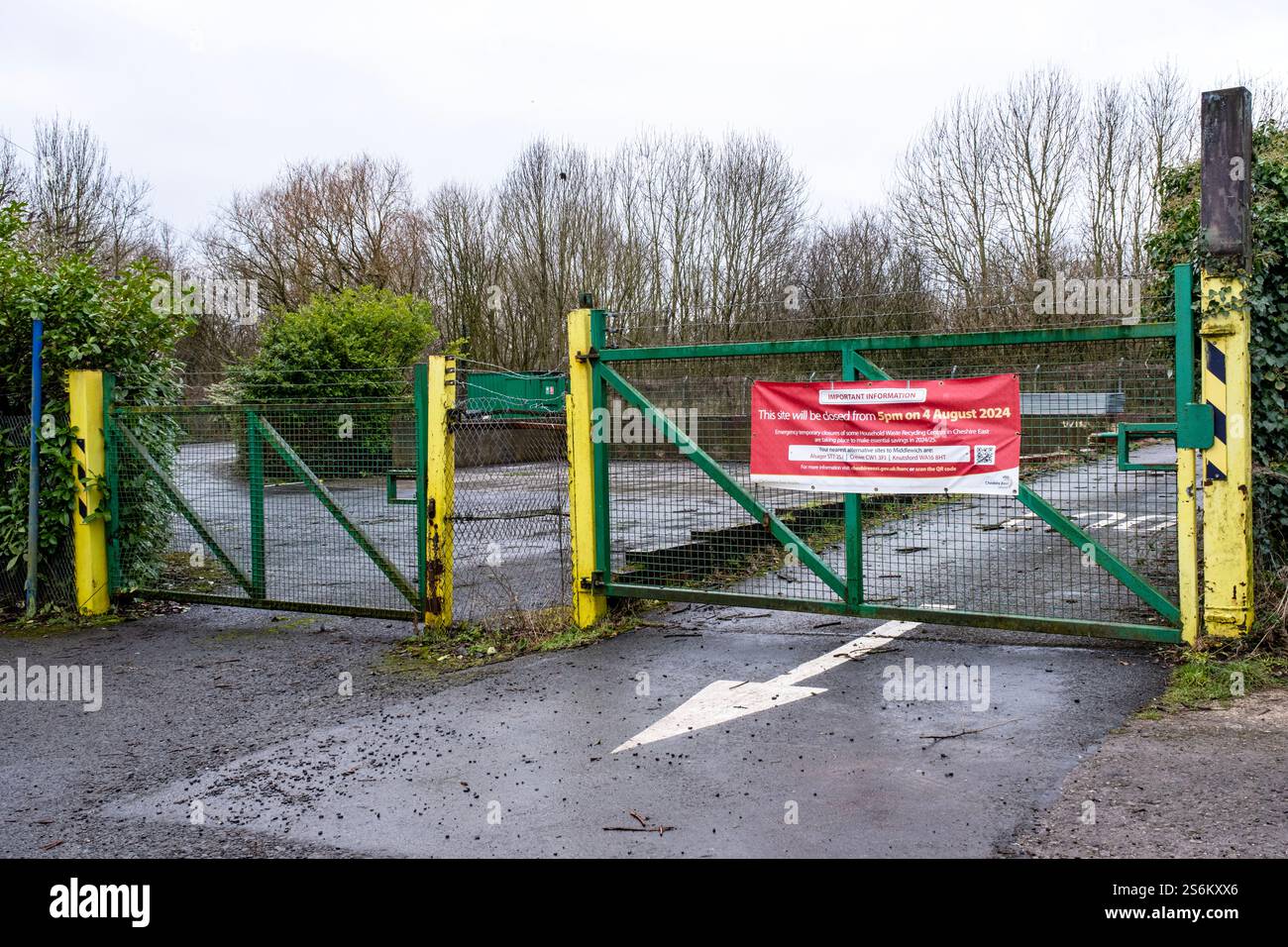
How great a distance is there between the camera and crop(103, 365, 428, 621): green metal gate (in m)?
8.12

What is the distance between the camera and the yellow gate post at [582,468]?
305 inches

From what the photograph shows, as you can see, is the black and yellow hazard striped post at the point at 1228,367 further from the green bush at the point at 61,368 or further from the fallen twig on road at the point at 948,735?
the green bush at the point at 61,368

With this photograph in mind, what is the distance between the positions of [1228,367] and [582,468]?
4.21 meters

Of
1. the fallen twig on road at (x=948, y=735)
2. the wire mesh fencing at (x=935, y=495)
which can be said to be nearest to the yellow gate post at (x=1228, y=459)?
the wire mesh fencing at (x=935, y=495)

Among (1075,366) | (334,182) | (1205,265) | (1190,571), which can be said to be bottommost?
(1190,571)

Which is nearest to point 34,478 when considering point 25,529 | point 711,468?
point 25,529

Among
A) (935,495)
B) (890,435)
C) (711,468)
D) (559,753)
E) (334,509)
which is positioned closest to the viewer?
(559,753)

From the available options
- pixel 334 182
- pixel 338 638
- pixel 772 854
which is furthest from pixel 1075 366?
pixel 334 182

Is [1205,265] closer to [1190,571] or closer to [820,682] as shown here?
[1190,571]

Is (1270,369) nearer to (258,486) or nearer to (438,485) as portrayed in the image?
(438,485)

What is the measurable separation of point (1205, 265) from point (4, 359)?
9.47 m

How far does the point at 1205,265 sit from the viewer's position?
602cm

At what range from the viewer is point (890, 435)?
6730 mm
